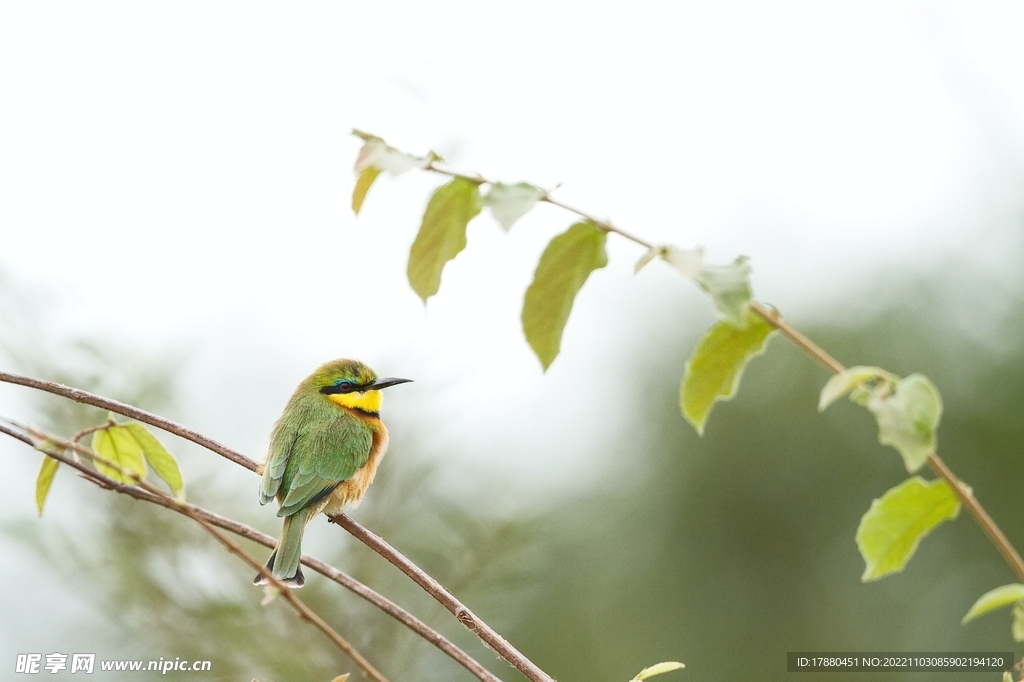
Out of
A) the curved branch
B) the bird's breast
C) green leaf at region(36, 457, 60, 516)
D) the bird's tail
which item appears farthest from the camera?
the bird's breast

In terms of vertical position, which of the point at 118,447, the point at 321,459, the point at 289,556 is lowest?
the point at 118,447

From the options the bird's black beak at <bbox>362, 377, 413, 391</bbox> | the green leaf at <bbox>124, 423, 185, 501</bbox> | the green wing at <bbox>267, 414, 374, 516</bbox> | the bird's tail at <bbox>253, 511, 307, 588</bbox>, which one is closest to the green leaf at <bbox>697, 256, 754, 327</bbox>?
the green leaf at <bbox>124, 423, 185, 501</bbox>

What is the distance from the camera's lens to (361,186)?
101cm

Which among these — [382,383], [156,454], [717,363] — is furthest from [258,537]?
[382,383]

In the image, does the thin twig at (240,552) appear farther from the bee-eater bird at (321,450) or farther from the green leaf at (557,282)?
the bee-eater bird at (321,450)

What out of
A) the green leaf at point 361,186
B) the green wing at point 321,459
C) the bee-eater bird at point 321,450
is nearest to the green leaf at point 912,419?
the green leaf at point 361,186

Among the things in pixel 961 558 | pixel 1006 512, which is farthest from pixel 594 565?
pixel 1006 512

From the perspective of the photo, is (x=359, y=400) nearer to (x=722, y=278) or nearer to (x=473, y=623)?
(x=473, y=623)

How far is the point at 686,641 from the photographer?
6.71 meters

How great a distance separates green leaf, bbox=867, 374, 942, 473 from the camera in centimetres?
66

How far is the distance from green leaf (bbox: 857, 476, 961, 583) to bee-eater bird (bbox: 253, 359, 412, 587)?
5.51 feet

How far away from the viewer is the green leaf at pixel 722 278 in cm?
73

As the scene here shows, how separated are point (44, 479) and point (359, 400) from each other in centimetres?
171

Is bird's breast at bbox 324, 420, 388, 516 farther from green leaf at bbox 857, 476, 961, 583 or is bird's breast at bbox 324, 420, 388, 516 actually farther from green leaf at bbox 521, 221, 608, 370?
green leaf at bbox 857, 476, 961, 583
